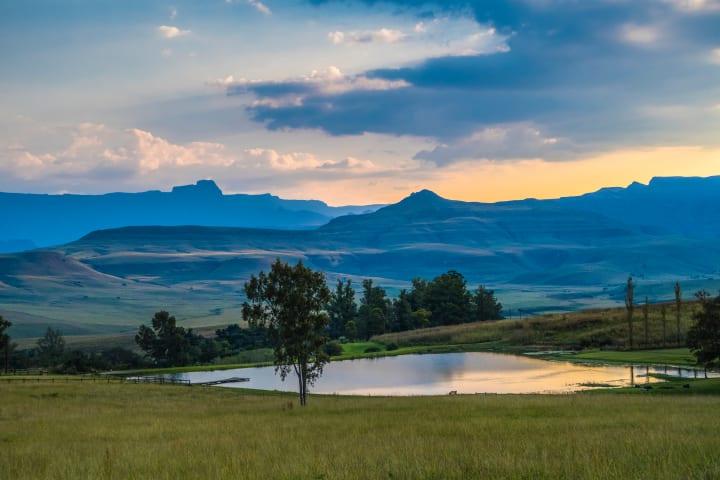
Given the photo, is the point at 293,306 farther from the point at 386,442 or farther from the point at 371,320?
the point at 371,320

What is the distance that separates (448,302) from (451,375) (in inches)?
3400

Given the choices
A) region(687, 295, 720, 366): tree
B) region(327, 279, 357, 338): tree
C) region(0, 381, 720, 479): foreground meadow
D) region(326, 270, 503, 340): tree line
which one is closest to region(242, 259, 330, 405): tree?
region(0, 381, 720, 479): foreground meadow

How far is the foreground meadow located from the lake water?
1266 inches

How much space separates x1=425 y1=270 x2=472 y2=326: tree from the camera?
576ft

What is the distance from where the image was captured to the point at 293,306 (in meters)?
51.7

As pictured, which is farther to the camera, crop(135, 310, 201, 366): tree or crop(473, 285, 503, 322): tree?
crop(473, 285, 503, 322): tree

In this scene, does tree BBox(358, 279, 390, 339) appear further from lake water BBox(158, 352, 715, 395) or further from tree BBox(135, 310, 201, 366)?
tree BBox(135, 310, 201, 366)

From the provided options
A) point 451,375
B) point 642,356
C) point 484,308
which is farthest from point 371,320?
point 642,356

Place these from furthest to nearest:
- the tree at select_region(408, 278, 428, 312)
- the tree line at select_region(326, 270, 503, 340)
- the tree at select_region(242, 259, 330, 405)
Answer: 1. the tree at select_region(408, 278, 428, 312)
2. the tree line at select_region(326, 270, 503, 340)
3. the tree at select_region(242, 259, 330, 405)

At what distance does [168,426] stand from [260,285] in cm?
1828

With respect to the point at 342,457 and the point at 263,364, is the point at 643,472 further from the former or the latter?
the point at 263,364

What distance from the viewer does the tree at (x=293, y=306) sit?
5153 cm

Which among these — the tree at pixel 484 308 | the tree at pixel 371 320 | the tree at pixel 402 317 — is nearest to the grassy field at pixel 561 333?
the tree at pixel 371 320

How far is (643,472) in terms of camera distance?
14.5 m
